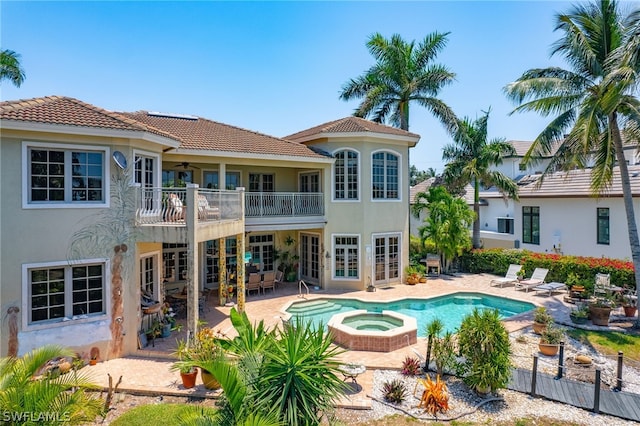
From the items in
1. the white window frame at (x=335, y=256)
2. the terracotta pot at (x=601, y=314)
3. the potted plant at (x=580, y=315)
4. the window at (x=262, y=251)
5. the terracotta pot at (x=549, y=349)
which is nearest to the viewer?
the terracotta pot at (x=549, y=349)

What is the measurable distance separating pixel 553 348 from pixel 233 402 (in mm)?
10414

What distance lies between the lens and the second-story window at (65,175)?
33.0 feet

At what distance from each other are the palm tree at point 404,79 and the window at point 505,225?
11916 millimetres

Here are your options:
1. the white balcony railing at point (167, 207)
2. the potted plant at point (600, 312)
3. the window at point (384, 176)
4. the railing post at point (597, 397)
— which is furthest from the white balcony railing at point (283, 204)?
the railing post at point (597, 397)

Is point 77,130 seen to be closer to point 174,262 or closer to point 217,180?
point 217,180

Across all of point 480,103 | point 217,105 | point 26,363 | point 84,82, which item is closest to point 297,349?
point 26,363

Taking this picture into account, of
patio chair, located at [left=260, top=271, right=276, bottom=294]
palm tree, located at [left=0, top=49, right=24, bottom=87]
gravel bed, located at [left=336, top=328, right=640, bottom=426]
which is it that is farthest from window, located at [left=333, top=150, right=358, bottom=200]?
palm tree, located at [left=0, top=49, right=24, bottom=87]

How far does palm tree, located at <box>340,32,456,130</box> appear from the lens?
24.6m

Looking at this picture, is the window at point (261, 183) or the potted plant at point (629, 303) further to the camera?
the window at point (261, 183)

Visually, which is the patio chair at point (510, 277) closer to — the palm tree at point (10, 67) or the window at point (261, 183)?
the window at point (261, 183)

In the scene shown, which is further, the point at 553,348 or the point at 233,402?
the point at 553,348

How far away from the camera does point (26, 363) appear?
6.82 meters

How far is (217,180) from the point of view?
19516mm

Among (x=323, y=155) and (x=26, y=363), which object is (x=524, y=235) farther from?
(x=26, y=363)
